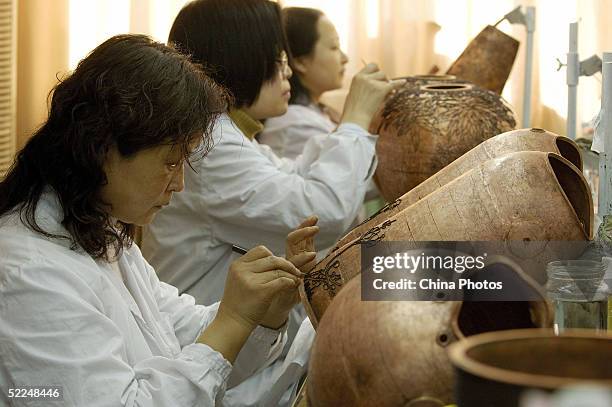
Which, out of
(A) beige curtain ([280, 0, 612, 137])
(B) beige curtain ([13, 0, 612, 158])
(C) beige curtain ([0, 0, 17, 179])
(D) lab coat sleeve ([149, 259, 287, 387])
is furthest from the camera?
(A) beige curtain ([280, 0, 612, 137])

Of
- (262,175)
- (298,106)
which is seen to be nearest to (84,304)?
(262,175)

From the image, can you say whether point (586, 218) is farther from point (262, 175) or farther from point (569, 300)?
point (262, 175)

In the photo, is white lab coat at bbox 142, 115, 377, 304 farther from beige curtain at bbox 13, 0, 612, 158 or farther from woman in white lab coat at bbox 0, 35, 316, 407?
beige curtain at bbox 13, 0, 612, 158

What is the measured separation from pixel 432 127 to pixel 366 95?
275 mm

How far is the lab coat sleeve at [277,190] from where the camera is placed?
1900 mm

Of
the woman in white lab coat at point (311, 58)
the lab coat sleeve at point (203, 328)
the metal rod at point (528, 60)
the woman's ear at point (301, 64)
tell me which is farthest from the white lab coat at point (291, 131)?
the lab coat sleeve at point (203, 328)

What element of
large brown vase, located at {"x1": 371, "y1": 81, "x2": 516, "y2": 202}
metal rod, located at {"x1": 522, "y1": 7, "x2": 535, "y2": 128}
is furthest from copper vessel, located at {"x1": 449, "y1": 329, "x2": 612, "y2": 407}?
metal rod, located at {"x1": 522, "y1": 7, "x2": 535, "y2": 128}

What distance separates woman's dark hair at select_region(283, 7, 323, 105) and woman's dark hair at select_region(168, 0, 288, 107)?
101 cm

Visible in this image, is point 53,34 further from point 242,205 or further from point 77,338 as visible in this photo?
point 77,338

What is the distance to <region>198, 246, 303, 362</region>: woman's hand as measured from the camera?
1.23m

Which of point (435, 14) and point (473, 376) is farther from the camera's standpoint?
point (435, 14)

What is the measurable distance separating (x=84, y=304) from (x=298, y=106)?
1.90 metres

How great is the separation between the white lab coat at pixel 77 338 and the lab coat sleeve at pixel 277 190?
65 cm

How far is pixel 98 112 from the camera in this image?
3.87 ft
